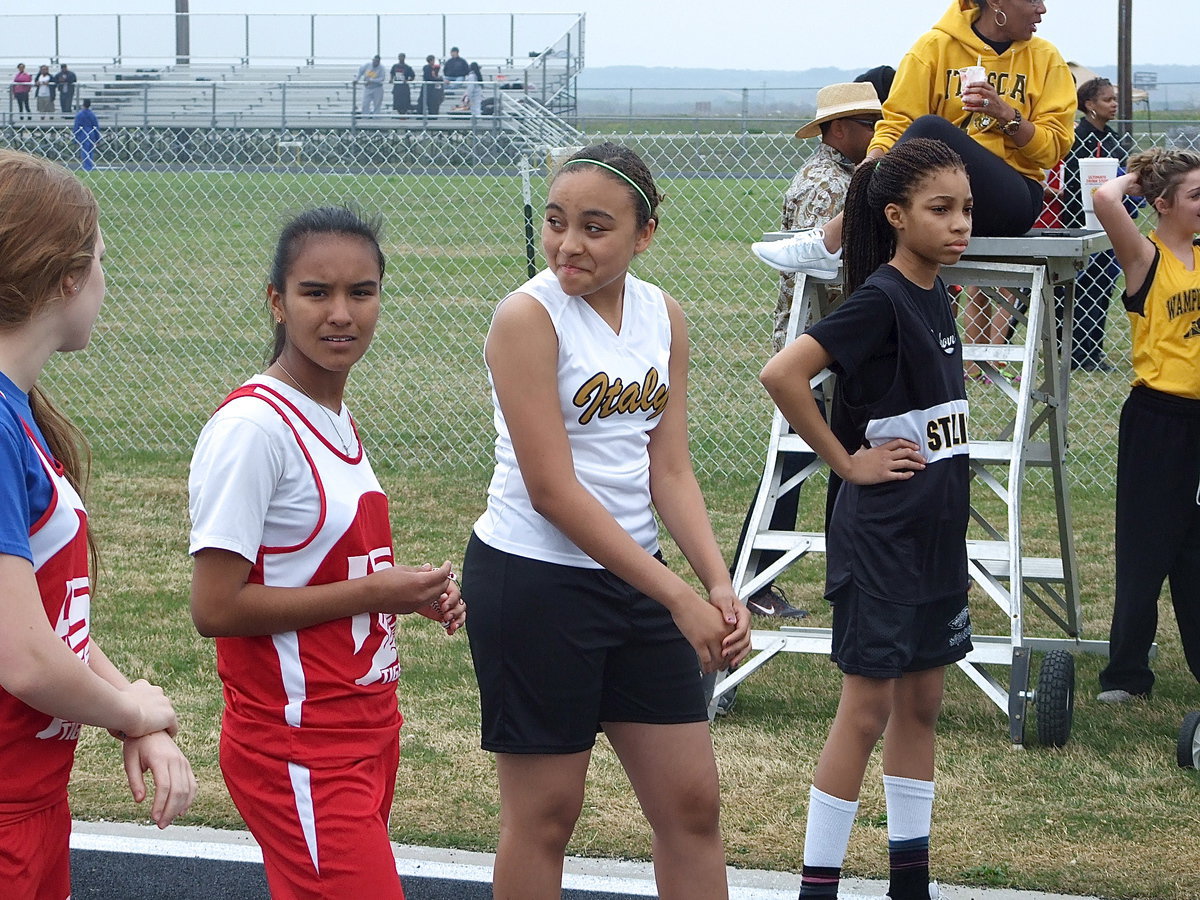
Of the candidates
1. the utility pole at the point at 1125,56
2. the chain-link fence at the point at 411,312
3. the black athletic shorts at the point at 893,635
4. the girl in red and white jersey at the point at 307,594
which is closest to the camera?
the girl in red and white jersey at the point at 307,594

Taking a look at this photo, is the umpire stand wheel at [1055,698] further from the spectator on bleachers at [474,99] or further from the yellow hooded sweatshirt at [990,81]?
the spectator on bleachers at [474,99]

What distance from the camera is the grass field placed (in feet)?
13.7

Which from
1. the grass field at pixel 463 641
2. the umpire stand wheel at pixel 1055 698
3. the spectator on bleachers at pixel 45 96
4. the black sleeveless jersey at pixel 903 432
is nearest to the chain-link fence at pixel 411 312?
the grass field at pixel 463 641

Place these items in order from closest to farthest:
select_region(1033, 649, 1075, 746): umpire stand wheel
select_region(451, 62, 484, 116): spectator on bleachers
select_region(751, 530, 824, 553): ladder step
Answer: select_region(1033, 649, 1075, 746): umpire stand wheel < select_region(751, 530, 824, 553): ladder step < select_region(451, 62, 484, 116): spectator on bleachers

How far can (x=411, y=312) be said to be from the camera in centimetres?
1404

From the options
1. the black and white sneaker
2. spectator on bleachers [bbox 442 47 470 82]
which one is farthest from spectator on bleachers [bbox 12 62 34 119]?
the black and white sneaker

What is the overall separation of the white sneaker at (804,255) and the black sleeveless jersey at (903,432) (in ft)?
4.00

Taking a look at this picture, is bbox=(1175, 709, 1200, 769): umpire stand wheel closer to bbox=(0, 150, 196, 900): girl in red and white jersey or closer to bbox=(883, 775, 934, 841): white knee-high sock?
bbox=(883, 775, 934, 841): white knee-high sock

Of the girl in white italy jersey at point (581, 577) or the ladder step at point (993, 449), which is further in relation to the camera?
the ladder step at point (993, 449)

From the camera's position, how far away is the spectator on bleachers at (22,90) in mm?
35362

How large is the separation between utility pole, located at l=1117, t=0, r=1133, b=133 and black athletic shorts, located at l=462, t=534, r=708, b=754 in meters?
10.3

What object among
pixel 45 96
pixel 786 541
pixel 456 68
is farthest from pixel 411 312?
pixel 456 68

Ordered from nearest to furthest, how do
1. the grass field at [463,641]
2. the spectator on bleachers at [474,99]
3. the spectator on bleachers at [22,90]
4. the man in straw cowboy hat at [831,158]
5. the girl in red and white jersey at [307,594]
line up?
the girl in red and white jersey at [307,594] < the grass field at [463,641] < the man in straw cowboy hat at [831,158] < the spectator on bleachers at [474,99] < the spectator on bleachers at [22,90]

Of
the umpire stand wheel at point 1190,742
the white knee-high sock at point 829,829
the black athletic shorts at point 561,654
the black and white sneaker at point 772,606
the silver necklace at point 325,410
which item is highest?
the silver necklace at point 325,410
